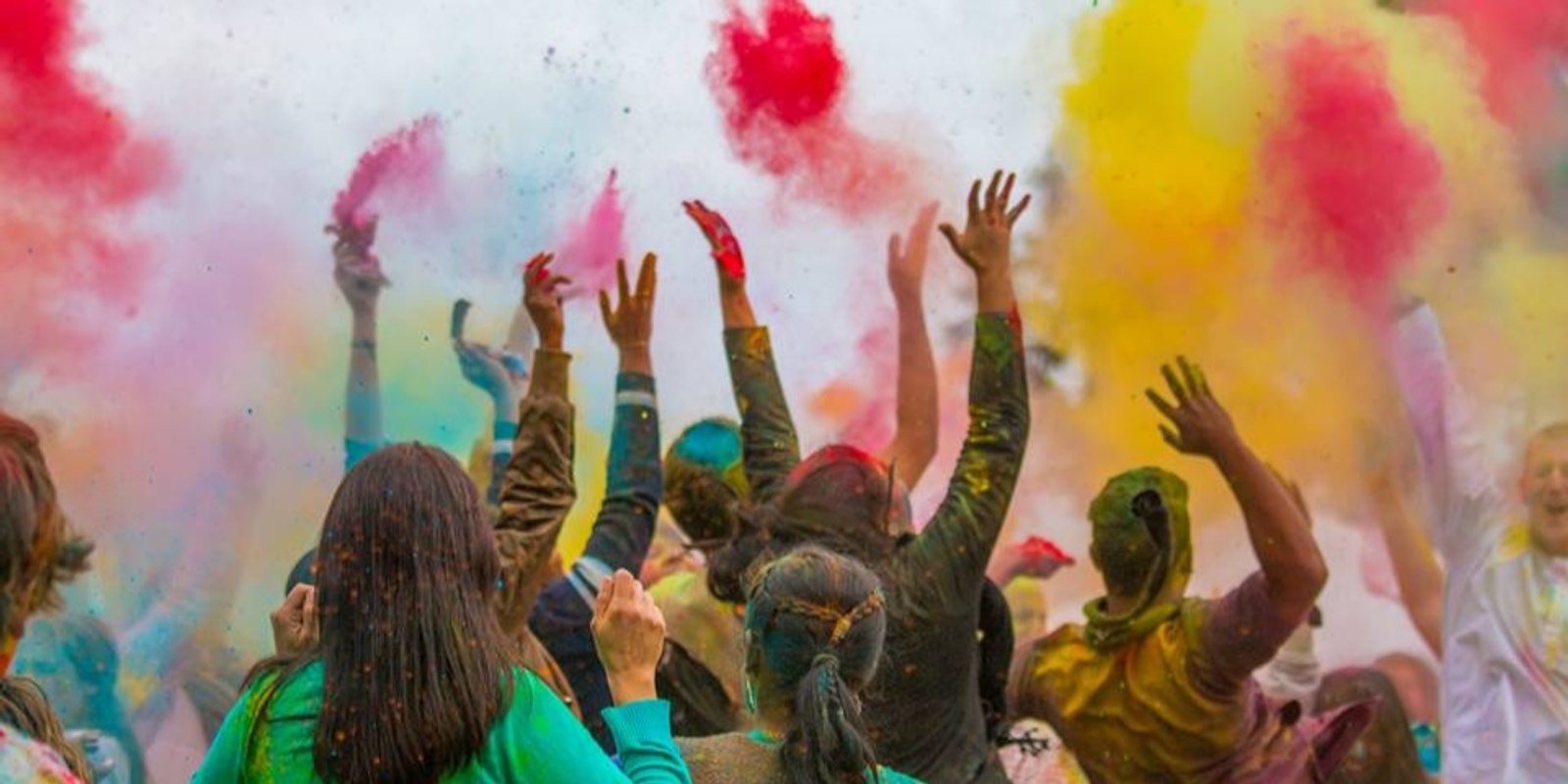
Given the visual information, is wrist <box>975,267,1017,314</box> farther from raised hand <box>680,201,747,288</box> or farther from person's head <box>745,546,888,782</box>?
person's head <box>745,546,888,782</box>

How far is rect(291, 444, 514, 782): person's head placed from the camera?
265 cm

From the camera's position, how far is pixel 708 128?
681 centimetres

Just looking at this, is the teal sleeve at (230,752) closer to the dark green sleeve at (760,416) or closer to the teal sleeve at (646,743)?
the teal sleeve at (646,743)

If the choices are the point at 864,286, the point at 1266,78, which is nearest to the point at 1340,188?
the point at 1266,78

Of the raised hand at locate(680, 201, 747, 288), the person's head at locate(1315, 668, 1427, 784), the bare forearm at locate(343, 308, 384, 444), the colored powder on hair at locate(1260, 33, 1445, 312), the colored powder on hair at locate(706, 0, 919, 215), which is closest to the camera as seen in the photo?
the raised hand at locate(680, 201, 747, 288)

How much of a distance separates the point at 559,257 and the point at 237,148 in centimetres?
95

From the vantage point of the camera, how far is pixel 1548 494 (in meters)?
6.19

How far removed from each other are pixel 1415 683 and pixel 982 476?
3.66 metres

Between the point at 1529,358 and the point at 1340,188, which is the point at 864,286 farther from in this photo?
the point at 1529,358

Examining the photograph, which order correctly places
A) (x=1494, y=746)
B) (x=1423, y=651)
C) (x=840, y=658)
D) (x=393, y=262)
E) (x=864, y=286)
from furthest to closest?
(x=1423, y=651), (x=864, y=286), (x=393, y=262), (x=1494, y=746), (x=840, y=658)

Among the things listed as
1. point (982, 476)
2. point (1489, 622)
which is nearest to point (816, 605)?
point (982, 476)

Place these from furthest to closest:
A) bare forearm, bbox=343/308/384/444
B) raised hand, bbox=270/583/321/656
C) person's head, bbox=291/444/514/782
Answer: bare forearm, bbox=343/308/384/444
raised hand, bbox=270/583/321/656
person's head, bbox=291/444/514/782

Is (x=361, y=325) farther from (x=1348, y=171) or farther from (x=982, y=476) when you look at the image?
(x=1348, y=171)

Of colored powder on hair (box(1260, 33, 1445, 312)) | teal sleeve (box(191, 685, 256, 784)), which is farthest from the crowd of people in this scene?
colored powder on hair (box(1260, 33, 1445, 312))
